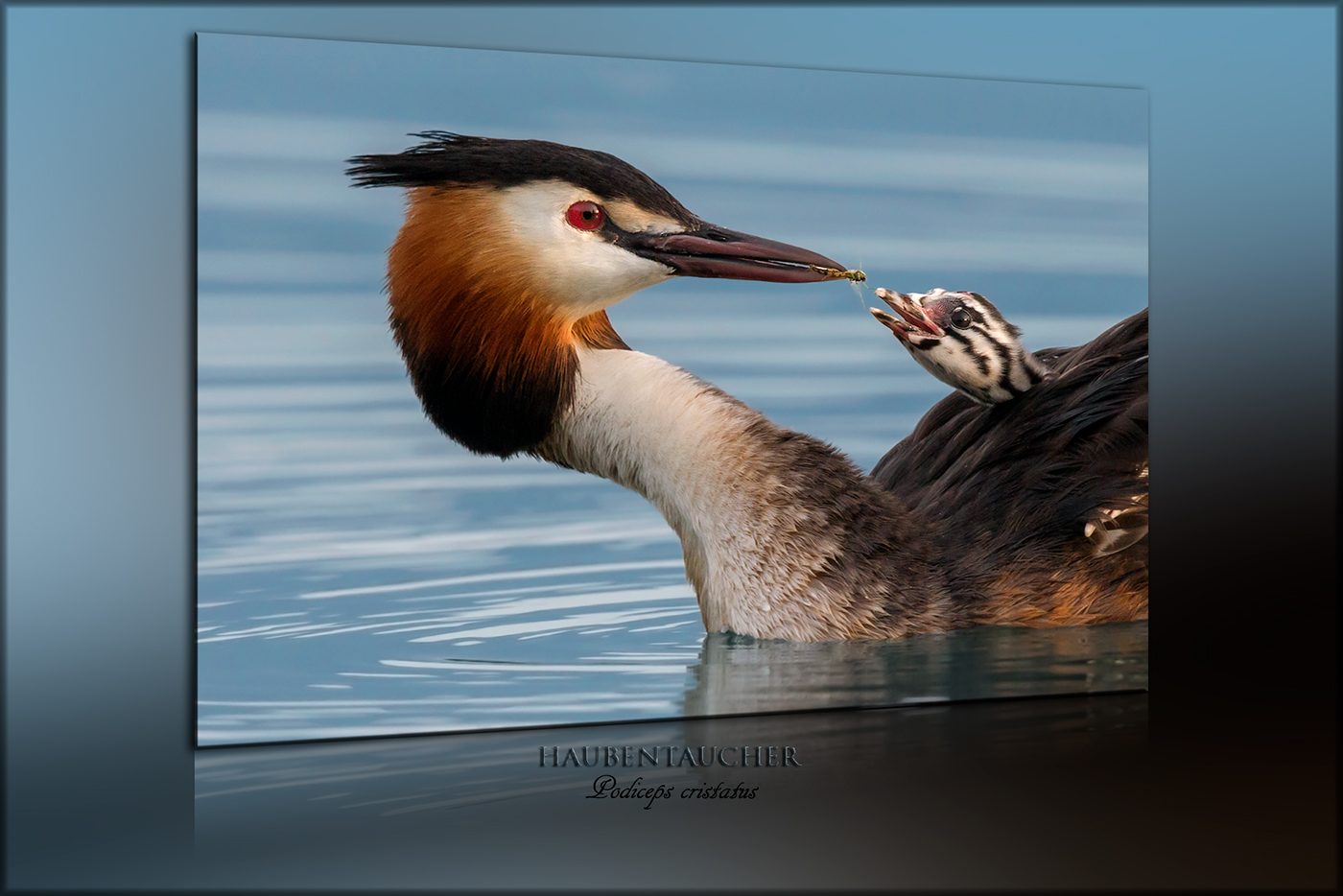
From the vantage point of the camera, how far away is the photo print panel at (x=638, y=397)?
304cm

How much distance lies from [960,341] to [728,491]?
73 cm

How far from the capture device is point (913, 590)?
10.9 feet

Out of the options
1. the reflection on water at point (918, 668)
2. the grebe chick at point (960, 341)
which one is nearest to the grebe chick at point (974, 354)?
the grebe chick at point (960, 341)

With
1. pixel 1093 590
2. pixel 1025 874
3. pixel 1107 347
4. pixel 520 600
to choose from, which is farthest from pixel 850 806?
pixel 1107 347

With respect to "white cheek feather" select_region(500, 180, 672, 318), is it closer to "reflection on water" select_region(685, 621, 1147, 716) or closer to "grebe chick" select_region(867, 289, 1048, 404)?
"grebe chick" select_region(867, 289, 1048, 404)

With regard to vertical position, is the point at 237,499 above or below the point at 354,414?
below

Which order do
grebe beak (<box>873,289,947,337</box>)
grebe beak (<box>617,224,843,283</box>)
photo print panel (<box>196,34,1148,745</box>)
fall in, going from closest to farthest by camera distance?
1. photo print panel (<box>196,34,1148,745</box>)
2. grebe beak (<box>617,224,843,283</box>)
3. grebe beak (<box>873,289,947,337</box>)

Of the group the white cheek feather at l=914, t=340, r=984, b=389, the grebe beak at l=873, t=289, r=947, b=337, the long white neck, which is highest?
the grebe beak at l=873, t=289, r=947, b=337

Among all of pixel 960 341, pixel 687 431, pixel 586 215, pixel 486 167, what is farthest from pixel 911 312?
pixel 486 167

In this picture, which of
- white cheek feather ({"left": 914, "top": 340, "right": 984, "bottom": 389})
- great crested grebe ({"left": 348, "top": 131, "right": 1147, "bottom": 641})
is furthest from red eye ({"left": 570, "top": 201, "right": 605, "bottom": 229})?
white cheek feather ({"left": 914, "top": 340, "right": 984, "bottom": 389})

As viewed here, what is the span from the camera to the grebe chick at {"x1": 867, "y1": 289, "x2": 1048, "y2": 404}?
3420 mm
